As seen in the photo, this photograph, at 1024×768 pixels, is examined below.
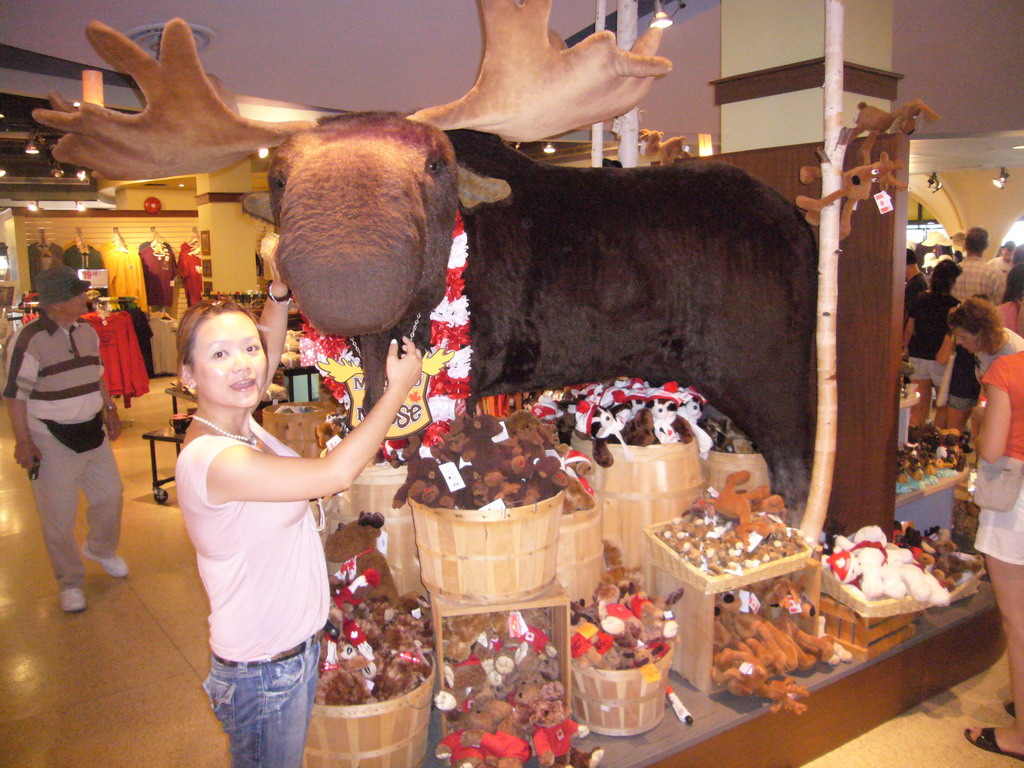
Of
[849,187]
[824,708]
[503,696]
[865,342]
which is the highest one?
[849,187]

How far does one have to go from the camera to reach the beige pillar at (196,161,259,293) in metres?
10.3

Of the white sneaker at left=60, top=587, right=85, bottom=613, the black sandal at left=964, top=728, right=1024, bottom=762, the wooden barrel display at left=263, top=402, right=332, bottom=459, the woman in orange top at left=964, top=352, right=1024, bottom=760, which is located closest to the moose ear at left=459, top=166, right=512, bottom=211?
the woman in orange top at left=964, top=352, right=1024, bottom=760

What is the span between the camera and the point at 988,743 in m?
2.50

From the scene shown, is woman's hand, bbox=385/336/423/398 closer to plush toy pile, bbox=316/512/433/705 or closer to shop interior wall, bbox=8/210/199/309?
plush toy pile, bbox=316/512/433/705

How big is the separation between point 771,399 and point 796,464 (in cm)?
33

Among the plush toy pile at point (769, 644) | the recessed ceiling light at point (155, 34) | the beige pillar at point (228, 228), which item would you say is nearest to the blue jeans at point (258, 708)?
the plush toy pile at point (769, 644)

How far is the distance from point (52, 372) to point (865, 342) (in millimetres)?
3742

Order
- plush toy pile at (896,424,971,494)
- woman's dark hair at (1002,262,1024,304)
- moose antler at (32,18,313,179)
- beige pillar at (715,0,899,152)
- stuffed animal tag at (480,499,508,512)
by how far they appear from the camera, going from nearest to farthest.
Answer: moose antler at (32,18,313,179) < stuffed animal tag at (480,499,508,512) < beige pillar at (715,0,899,152) < plush toy pile at (896,424,971,494) < woman's dark hair at (1002,262,1024,304)

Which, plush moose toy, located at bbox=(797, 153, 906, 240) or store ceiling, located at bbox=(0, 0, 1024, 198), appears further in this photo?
store ceiling, located at bbox=(0, 0, 1024, 198)

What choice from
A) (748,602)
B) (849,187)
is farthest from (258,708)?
(849,187)

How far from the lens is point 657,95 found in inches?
229

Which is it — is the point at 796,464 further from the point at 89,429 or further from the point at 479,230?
the point at 89,429

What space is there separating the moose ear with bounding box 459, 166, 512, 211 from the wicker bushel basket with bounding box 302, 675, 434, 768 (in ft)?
4.55

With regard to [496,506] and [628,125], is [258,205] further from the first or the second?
[628,125]
